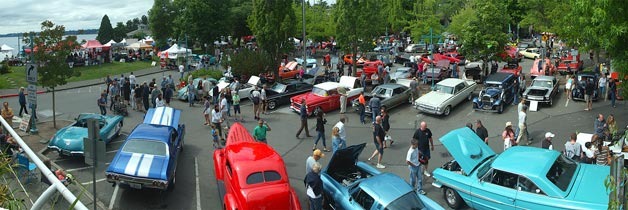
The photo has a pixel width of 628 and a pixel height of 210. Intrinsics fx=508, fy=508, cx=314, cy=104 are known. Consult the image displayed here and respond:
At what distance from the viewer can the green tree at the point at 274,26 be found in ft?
99.2

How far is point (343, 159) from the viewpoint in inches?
461

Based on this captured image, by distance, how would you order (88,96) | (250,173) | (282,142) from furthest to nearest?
1. (88,96)
2. (282,142)
3. (250,173)

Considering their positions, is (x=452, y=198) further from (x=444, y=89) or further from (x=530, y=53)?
(x=530, y=53)

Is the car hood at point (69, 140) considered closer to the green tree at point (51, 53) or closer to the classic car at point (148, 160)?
the classic car at point (148, 160)

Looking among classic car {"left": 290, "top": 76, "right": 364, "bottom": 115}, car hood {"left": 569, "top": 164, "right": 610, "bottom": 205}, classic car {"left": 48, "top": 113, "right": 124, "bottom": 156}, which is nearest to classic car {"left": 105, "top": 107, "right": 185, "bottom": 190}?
classic car {"left": 48, "top": 113, "right": 124, "bottom": 156}

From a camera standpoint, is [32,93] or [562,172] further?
[32,93]

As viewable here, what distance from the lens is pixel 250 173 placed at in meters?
10.2

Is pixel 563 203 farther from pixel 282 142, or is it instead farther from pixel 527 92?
pixel 527 92

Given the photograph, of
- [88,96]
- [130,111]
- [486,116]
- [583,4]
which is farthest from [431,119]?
[88,96]

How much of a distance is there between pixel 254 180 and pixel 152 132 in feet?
16.2

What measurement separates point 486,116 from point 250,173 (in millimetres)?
13550

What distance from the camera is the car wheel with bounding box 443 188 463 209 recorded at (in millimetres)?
11273

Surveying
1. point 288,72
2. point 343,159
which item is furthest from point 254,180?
point 288,72

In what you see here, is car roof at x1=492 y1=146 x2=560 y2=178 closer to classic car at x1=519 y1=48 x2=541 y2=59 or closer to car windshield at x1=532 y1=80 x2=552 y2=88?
car windshield at x1=532 y1=80 x2=552 y2=88
